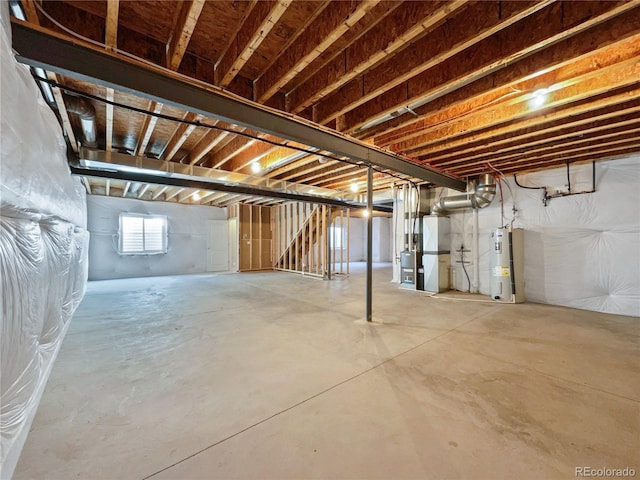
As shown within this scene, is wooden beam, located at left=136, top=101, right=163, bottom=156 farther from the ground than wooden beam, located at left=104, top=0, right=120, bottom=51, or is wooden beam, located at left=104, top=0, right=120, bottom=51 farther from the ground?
wooden beam, located at left=136, top=101, right=163, bottom=156

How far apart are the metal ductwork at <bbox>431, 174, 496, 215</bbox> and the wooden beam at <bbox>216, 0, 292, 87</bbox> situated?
4.77 meters

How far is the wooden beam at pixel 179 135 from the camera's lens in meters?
3.12

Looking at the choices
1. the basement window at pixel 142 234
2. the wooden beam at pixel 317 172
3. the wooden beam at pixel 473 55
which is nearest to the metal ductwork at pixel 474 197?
the wooden beam at pixel 317 172

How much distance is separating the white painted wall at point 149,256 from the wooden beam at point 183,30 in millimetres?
7097

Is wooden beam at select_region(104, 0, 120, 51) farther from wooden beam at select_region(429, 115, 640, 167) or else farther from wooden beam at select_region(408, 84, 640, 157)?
wooden beam at select_region(429, 115, 640, 167)

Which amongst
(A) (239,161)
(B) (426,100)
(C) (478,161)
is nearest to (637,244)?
(C) (478,161)

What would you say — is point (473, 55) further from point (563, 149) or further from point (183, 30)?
point (563, 149)

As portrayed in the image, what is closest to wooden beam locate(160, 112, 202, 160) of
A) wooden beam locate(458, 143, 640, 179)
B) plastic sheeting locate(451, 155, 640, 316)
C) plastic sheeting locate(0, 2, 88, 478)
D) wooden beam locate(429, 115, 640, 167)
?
plastic sheeting locate(0, 2, 88, 478)

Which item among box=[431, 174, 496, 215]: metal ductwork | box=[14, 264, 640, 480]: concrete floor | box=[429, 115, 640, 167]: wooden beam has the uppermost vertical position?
box=[429, 115, 640, 167]: wooden beam

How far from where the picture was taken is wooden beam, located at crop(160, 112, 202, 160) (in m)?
3.12

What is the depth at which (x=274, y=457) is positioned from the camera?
1336 millimetres

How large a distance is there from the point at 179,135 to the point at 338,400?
3.78 m

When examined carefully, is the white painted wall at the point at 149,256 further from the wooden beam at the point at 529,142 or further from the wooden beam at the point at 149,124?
the wooden beam at the point at 529,142

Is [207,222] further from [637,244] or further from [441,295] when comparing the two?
[637,244]
